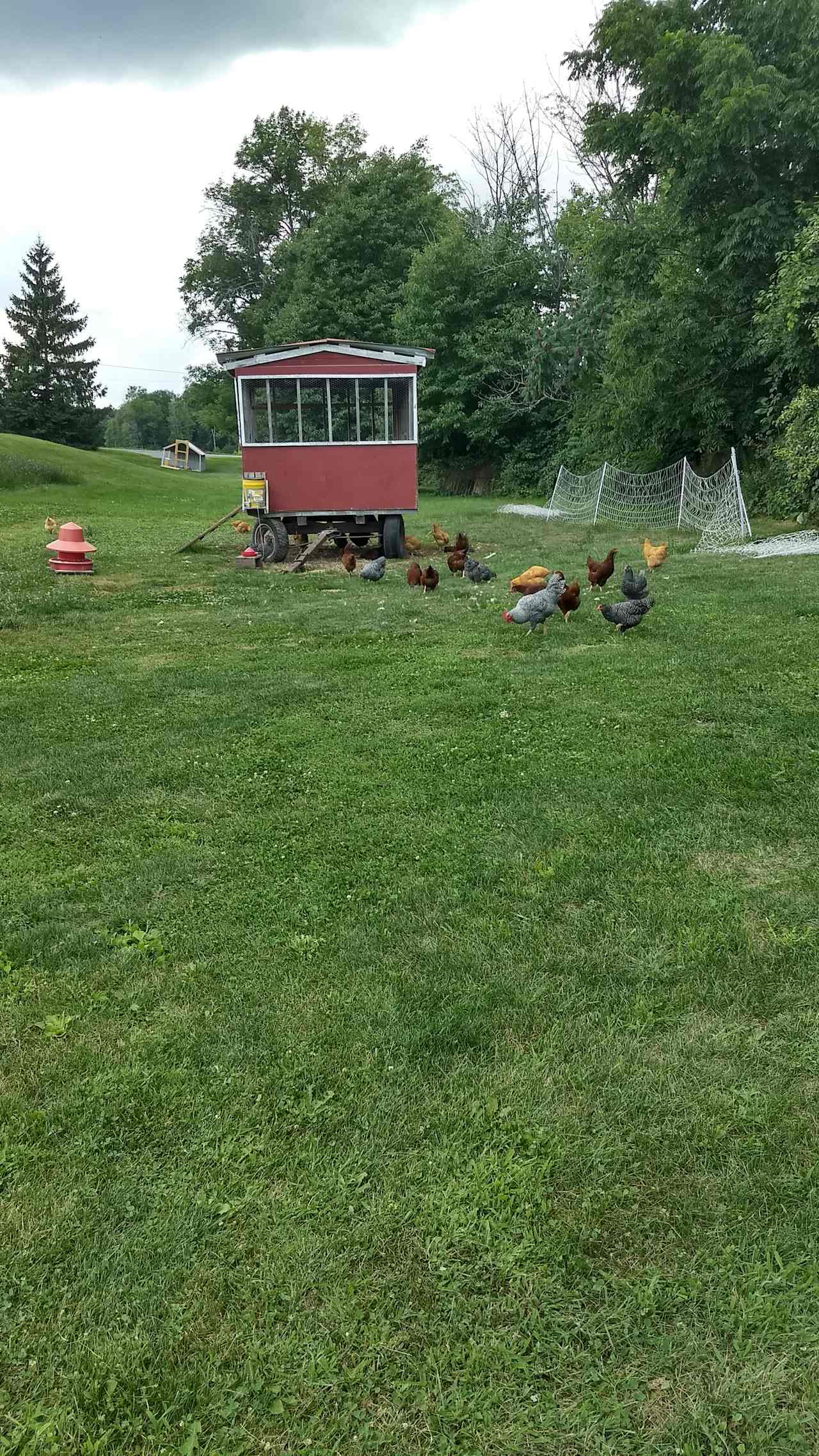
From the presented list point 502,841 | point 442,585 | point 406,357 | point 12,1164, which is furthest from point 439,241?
point 12,1164

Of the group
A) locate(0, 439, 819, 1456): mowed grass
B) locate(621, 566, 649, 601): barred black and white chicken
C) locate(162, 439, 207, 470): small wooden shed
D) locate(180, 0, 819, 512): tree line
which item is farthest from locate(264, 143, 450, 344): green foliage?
locate(0, 439, 819, 1456): mowed grass

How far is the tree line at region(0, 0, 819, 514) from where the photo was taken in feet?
53.7

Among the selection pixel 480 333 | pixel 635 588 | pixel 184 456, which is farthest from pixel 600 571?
pixel 184 456

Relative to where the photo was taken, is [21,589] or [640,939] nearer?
[640,939]

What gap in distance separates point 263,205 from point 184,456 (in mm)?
15484

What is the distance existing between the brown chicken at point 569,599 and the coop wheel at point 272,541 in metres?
7.70

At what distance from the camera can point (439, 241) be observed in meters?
30.8

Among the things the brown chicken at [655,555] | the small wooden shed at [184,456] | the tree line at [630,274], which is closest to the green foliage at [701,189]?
the tree line at [630,274]

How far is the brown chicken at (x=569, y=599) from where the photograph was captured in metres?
8.48

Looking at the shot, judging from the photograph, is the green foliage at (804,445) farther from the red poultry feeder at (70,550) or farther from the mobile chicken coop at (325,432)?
the red poultry feeder at (70,550)

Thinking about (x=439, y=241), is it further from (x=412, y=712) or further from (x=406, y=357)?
(x=412, y=712)

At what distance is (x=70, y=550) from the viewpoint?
14008 millimetres

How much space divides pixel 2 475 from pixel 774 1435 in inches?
1276

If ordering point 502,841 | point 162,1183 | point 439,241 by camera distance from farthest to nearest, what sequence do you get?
1. point 439,241
2. point 502,841
3. point 162,1183
